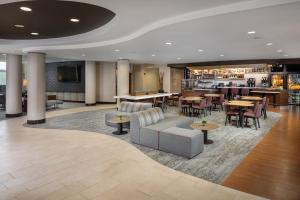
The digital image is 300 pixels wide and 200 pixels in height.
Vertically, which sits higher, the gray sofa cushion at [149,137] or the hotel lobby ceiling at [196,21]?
the hotel lobby ceiling at [196,21]

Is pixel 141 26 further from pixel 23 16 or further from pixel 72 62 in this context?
pixel 72 62

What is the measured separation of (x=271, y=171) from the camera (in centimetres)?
382

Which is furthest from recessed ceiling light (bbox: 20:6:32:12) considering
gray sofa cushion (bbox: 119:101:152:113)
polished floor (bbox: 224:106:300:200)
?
polished floor (bbox: 224:106:300:200)

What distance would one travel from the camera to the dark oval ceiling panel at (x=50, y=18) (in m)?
3.96

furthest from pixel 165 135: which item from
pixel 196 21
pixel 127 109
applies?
pixel 127 109

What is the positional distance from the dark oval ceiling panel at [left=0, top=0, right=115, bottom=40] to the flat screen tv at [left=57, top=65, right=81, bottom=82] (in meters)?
8.01

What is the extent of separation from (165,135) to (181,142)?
452 mm

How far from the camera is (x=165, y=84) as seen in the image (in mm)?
15672

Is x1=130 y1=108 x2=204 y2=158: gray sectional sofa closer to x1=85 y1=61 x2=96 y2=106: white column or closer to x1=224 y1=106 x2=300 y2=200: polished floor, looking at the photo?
x1=224 y1=106 x2=300 y2=200: polished floor

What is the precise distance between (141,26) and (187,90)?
9922 millimetres

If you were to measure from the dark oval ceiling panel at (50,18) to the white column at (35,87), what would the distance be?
1.37 metres

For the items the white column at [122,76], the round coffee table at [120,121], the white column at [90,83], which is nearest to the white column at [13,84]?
the white column at [90,83]

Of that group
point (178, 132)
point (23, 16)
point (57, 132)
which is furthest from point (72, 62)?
point (178, 132)

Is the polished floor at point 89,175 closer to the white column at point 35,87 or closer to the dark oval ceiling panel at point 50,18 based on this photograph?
the white column at point 35,87
